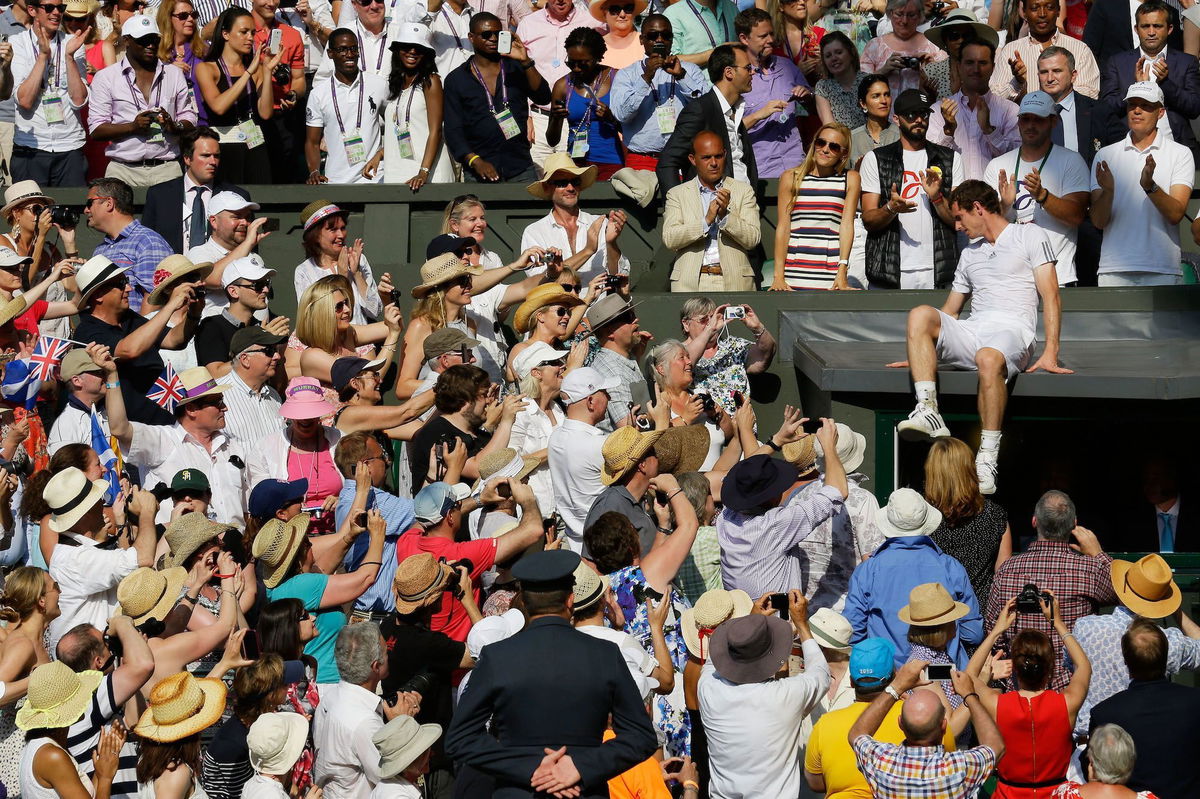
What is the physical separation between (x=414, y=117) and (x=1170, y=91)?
5706 mm

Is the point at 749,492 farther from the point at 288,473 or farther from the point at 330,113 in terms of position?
the point at 330,113

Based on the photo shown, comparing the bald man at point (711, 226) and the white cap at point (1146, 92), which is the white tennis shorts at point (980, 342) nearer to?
the bald man at point (711, 226)

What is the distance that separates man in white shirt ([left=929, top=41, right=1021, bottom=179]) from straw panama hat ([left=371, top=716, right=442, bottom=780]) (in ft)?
23.7

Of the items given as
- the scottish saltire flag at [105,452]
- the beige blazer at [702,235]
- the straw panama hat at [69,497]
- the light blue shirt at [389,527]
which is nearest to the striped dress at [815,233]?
the beige blazer at [702,235]

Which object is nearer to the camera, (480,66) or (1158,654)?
(1158,654)

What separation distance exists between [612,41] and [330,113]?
2.38m

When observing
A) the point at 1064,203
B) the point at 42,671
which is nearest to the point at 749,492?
the point at 42,671

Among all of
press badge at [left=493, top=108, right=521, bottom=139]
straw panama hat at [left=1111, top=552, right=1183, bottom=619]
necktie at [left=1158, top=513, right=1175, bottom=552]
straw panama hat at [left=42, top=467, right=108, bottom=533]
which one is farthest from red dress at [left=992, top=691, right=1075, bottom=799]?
press badge at [left=493, top=108, right=521, bottom=139]

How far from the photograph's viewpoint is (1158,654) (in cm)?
779

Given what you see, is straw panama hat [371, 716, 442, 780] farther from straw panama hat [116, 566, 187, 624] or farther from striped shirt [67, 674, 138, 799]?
straw panama hat [116, 566, 187, 624]

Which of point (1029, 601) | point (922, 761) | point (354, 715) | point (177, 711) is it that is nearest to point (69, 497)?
point (177, 711)

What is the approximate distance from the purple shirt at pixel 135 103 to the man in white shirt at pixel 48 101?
6.9 inches

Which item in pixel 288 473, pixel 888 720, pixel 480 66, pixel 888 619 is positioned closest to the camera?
pixel 888 720

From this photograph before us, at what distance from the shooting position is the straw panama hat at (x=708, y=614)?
8125 millimetres
